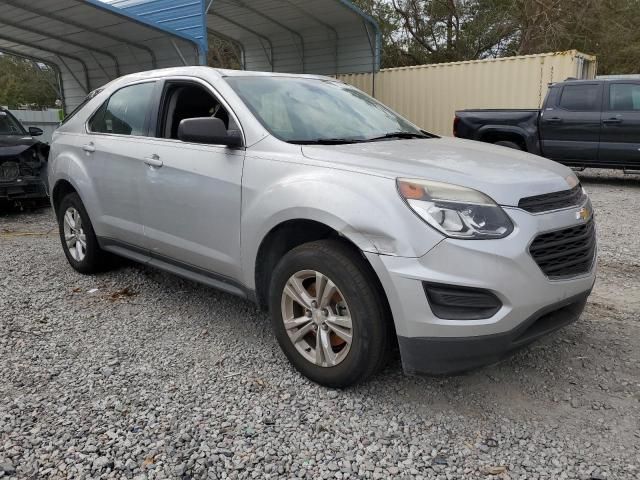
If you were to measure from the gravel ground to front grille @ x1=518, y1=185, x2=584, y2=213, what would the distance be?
995 millimetres

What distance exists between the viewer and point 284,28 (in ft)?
52.7

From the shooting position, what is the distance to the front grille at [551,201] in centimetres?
255

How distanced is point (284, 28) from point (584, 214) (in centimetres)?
1477

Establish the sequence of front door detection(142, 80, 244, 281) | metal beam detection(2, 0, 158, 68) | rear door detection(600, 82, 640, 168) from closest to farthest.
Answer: front door detection(142, 80, 244, 281) → rear door detection(600, 82, 640, 168) → metal beam detection(2, 0, 158, 68)

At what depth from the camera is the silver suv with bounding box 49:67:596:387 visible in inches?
95.0

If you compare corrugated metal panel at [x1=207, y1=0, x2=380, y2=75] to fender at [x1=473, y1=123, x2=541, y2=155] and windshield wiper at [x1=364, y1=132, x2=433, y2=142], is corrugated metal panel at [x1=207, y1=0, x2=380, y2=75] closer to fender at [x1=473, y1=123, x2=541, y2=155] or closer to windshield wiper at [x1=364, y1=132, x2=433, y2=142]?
fender at [x1=473, y1=123, x2=541, y2=155]

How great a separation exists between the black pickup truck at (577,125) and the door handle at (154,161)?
7.98 metres

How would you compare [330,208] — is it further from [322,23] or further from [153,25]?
[322,23]

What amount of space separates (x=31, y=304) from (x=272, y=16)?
1262 cm

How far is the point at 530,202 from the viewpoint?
8.39ft

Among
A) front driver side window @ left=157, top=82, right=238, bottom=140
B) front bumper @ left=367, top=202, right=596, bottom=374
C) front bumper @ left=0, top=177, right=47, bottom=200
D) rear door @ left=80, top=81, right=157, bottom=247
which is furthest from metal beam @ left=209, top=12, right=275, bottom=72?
front bumper @ left=367, top=202, right=596, bottom=374

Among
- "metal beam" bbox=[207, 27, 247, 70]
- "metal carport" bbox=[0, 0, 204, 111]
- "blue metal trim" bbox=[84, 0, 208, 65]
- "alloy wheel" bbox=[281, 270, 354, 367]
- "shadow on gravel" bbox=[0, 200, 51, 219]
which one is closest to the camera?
"alloy wheel" bbox=[281, 270, 354, 367]

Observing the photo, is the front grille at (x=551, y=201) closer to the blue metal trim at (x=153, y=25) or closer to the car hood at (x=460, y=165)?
the car hood at (x=460, y=165)

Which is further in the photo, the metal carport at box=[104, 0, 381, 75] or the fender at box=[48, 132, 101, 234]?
the metal carport at box=[104, 0, 381, 75]
